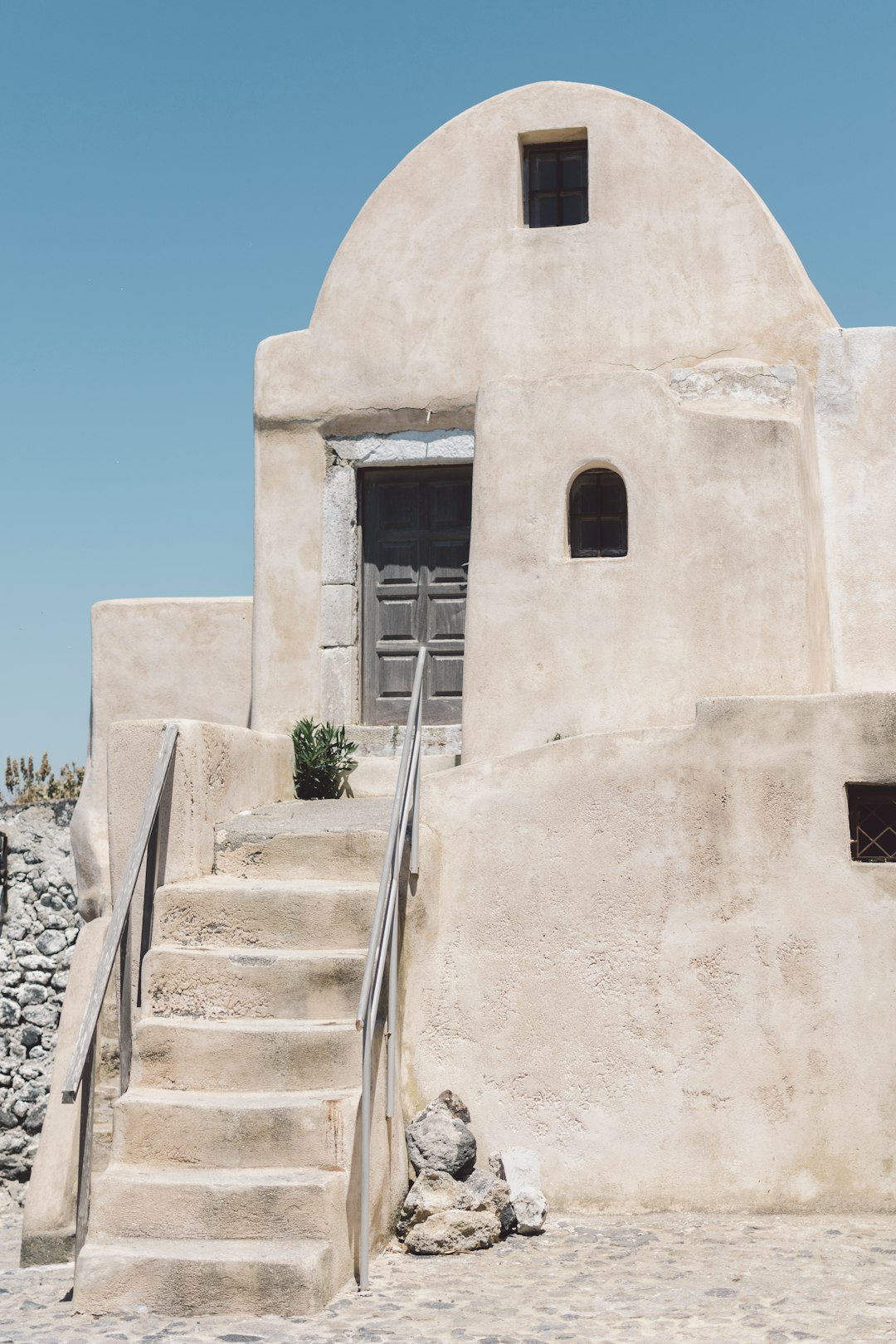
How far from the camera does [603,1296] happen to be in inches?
238

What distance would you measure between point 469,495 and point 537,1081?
4.70 metres

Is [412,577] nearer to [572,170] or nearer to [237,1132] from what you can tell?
[572,170]

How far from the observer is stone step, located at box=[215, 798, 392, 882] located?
7.64 metres

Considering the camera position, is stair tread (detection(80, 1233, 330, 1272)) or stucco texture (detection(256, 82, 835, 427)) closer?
stair tread (detection(80, 1233, 330, 1272))

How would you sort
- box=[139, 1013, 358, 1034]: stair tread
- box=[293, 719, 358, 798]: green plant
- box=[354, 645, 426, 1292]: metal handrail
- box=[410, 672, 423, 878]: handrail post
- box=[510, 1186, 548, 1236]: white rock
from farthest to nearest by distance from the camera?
1. box=[293, 719, 358, 798]: green plant
2. box=[410, 672, 423, 878]: handrail post
3. box=[510, 1186, 548, 1236]: white rock
4. box=[139, 1013, 358, 1034]: stair tread
5. box=[354, 645, 426, 1292]: metal handrail

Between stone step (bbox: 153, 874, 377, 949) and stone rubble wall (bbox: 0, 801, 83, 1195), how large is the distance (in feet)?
29.4

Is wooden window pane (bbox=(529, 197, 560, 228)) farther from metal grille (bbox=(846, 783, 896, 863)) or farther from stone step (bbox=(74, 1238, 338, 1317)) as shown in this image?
stone step (bbox=(74, 1238, 338, 1317))

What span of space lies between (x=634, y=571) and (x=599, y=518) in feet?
2.40

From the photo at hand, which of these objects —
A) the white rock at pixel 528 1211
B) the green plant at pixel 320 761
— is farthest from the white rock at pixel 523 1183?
the green plant at pixel 320 761

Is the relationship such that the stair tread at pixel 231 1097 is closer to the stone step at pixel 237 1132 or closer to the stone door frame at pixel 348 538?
the stone step at pixel 237 1132

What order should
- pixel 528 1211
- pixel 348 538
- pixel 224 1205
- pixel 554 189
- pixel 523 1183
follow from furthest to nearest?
pixel 554 189 < pixel 348 538 < pixel 523 1183 < pixel 528 1211 < pixel 224 1205

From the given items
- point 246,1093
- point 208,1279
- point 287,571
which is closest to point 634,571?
point 287,571

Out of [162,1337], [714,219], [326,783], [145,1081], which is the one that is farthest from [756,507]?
[162,1337]

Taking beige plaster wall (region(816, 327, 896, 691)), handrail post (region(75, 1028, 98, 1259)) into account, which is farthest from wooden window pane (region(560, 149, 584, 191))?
handrail post (region(75, 1028, 98, 1259))
